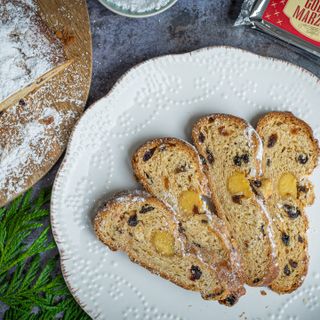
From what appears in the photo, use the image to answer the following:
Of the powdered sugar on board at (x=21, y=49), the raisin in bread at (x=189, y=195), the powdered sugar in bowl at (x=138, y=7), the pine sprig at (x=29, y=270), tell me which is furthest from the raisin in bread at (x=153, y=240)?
the powdered sugar in bowl at (x=138, y=7)

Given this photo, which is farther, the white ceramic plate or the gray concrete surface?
the gray concrete surface

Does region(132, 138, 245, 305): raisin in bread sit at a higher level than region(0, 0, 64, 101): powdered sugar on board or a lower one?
lower

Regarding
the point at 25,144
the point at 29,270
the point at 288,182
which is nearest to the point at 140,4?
the point at 25,144

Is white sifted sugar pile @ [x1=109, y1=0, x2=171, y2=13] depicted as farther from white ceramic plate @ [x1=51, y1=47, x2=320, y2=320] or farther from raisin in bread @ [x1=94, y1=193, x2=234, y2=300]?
raisin in bread @ [x1=94, y1=193, x2=234, y2=300]

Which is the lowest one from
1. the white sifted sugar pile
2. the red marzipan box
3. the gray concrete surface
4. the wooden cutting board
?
the wooden cutting board

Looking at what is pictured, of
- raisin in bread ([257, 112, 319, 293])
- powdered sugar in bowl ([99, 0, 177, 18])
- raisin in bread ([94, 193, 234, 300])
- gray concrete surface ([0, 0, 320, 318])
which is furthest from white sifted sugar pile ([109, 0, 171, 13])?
raisin in bread ([94, 193, 234, 300])

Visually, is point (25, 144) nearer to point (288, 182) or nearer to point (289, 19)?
point (288, 182)
